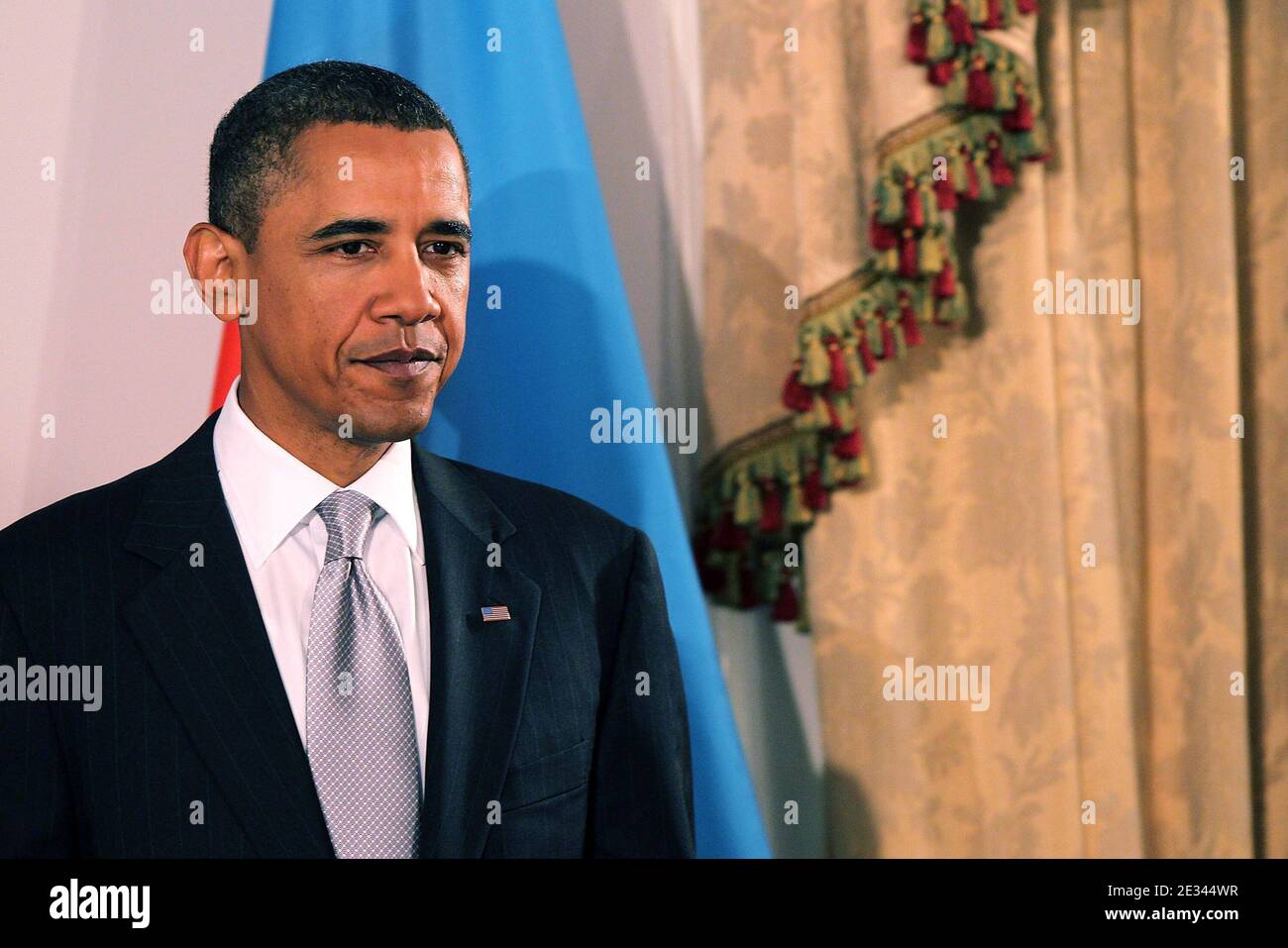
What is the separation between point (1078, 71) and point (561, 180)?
0.83 metres

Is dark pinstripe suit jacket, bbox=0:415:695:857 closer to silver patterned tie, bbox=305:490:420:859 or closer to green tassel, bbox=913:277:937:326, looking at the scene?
silver patterned tie, bbox=305:490:420:859

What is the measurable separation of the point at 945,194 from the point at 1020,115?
16 cm

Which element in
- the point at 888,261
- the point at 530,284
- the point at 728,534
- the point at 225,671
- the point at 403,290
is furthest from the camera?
the point at 728,534

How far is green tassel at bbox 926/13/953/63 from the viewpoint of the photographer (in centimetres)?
171

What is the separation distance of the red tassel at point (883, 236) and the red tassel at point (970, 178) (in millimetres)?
113

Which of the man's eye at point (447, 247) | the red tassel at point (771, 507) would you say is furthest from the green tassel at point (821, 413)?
the man's eye at point (447, 247)

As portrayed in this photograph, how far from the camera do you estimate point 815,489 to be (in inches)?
71.6

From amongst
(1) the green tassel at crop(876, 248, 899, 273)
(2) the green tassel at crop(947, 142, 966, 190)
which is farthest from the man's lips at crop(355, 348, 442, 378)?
(2) the green tassel at crop(947, 142, 966, 190)

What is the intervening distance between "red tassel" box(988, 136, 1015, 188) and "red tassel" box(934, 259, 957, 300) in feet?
0.48

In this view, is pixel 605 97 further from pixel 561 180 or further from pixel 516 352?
pixel 516 352

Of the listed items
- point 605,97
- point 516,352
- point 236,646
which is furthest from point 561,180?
point 236,646

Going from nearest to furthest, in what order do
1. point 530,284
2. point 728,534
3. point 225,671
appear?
1. point 225,671
2. point 530,284
3. point 728,534

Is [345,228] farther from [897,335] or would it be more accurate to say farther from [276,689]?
[897,335]

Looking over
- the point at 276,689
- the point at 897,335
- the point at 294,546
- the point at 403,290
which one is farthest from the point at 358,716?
the point at 897,335
